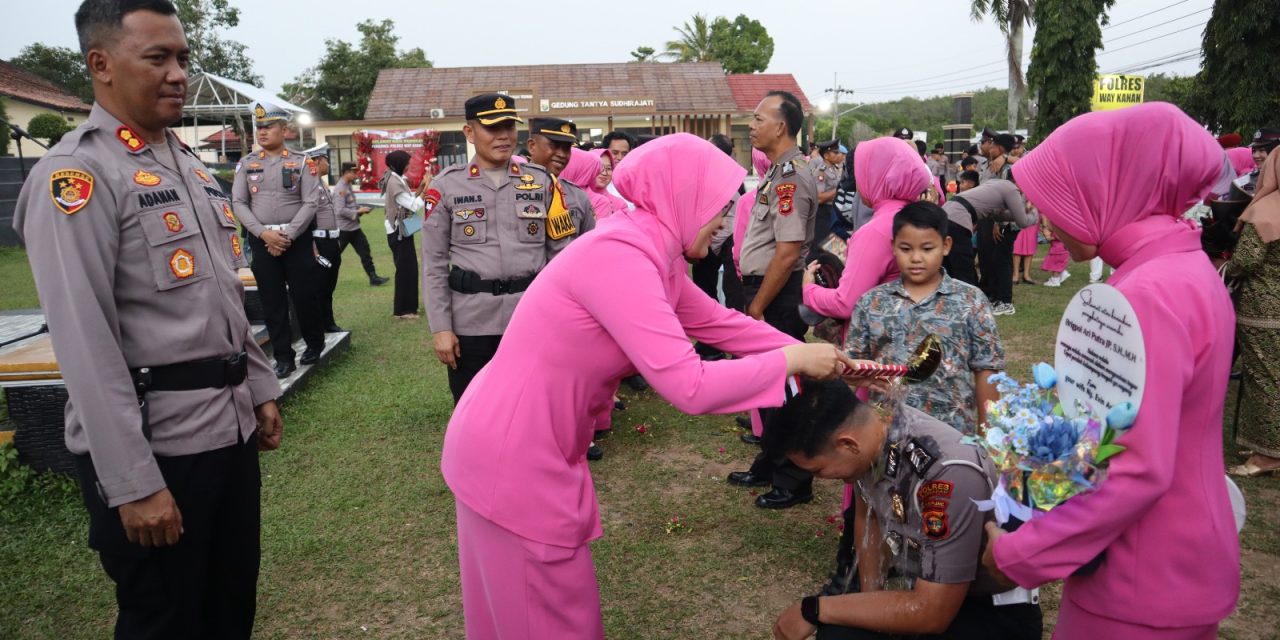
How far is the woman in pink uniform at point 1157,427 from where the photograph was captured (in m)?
1.52

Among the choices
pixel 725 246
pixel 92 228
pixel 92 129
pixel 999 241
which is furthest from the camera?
pixel 999 241

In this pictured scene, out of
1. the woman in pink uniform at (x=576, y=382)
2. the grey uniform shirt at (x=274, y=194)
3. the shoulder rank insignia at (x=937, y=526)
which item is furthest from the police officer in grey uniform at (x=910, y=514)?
the grey uniform shirt at (x=274, y=194)

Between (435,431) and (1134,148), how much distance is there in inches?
196

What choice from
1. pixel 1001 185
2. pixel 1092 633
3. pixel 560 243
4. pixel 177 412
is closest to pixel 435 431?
pixel 560 243

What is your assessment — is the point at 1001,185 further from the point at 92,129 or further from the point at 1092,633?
the point at 92,129

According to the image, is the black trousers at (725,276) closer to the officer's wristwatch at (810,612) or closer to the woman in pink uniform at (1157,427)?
the officer's wristwatch at (810,612)

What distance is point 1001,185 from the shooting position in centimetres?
710

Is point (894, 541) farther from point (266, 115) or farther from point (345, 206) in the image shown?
point (345, 206)

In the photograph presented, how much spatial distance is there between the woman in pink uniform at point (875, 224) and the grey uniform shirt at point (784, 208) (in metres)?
0.45

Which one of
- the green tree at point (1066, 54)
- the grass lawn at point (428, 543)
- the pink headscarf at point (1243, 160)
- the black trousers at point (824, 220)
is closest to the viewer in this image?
the grass lawn at point (428, 543)

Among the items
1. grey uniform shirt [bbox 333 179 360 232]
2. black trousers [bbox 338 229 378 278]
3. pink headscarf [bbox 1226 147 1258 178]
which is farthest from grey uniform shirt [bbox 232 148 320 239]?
pink headscarf [bbox 1226 147 1258 178]

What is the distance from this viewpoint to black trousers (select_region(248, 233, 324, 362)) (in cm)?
659

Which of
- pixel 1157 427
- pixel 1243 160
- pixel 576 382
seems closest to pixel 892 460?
pixel 1157 427

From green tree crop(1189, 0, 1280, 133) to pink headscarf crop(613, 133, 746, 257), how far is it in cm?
1641
